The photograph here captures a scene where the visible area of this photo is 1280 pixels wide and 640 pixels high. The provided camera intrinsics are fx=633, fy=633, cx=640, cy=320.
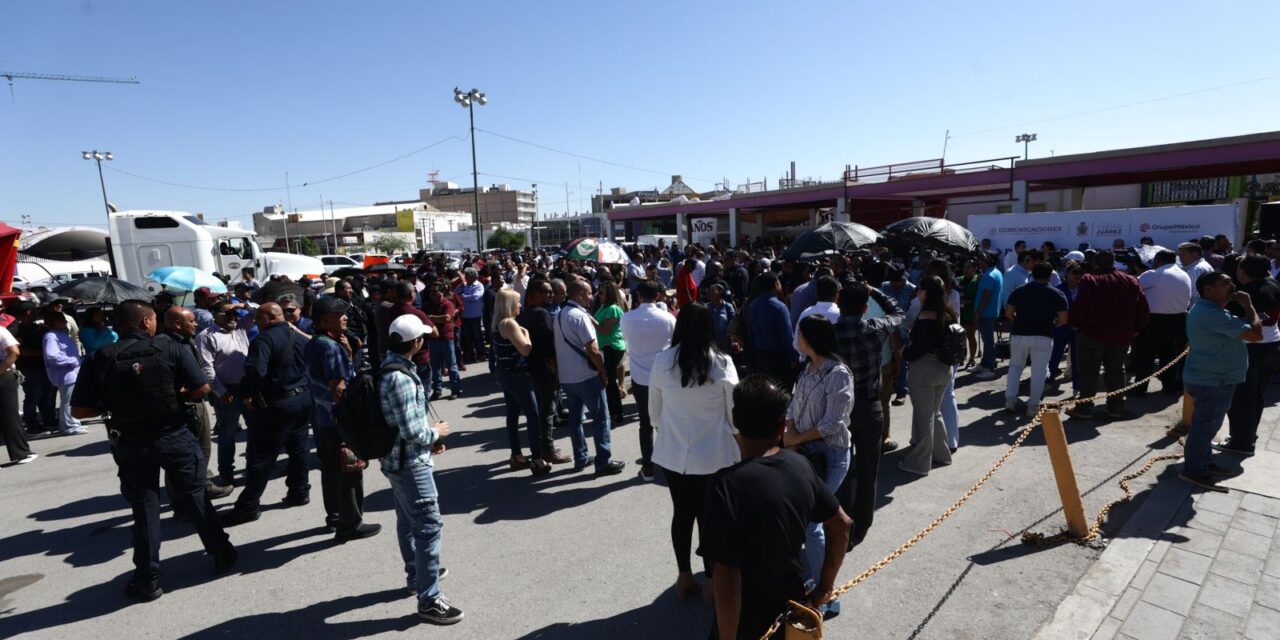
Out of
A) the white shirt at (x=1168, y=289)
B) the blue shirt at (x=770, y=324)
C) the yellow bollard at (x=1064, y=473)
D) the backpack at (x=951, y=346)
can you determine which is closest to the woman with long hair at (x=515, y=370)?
the blue shirt at (x=770, y=324)

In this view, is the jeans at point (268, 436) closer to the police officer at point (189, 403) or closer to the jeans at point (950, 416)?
the police officer at point (189, 403)

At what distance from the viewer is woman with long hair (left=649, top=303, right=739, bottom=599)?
11.5 ft

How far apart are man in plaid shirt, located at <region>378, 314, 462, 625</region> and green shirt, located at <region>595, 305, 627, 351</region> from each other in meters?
2.94

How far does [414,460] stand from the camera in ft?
11.8

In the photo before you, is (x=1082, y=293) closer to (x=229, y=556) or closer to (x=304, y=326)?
(x=229, y=556)

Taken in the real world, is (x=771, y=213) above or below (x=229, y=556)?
above

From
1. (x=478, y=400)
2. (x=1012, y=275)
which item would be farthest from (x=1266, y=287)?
(x=478, y=400)

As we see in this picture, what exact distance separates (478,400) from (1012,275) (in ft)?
25.7

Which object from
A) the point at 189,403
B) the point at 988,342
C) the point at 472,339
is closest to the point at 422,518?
the point at 189,403

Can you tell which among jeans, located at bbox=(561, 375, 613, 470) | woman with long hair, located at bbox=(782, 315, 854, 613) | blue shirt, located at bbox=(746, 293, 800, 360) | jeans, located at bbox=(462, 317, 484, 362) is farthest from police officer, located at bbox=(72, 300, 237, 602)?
jeans, located at bbox=(462, 317, 484, 362)

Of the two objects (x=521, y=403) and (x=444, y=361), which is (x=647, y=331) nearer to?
(x=521, y=403)

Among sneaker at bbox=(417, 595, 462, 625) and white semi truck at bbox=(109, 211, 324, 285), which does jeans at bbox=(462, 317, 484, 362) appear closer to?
sneaker at bbox=(417, 595, 462, 625)

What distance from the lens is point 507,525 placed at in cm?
489

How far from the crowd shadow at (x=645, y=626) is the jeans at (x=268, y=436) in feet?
9.20
